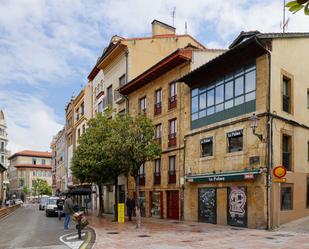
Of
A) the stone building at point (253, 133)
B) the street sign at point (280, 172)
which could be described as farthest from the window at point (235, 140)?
the street sign at point (280, 172)

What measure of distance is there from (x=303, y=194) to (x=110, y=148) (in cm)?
992

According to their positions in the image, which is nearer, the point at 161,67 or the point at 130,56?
the point at 161,67

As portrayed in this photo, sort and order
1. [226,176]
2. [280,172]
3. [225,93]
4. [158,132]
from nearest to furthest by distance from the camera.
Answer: [280,172], [226,176], [225,93], [158,132]

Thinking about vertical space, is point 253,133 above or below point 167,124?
below

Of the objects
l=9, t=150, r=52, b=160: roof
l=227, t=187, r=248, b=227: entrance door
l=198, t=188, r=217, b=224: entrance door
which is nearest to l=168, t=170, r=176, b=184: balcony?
l=198, t=188, r=217, b=224: entrance door

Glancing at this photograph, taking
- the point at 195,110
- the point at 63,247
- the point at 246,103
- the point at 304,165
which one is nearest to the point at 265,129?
the point at 246,103

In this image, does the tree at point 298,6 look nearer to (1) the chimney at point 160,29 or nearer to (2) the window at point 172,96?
(2) the window at point 172,96

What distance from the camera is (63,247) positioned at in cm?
1303

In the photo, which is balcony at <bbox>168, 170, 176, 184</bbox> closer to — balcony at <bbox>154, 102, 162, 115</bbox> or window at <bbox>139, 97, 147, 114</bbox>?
balcony at <bbox>154, 102, 162, 115</bbox>

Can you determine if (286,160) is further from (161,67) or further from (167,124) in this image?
(161,67)

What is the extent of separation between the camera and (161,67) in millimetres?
27500

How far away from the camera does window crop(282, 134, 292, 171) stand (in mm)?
19548

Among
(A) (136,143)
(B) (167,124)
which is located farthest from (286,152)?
(B) (167,124)

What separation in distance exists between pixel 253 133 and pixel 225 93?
139 inches
